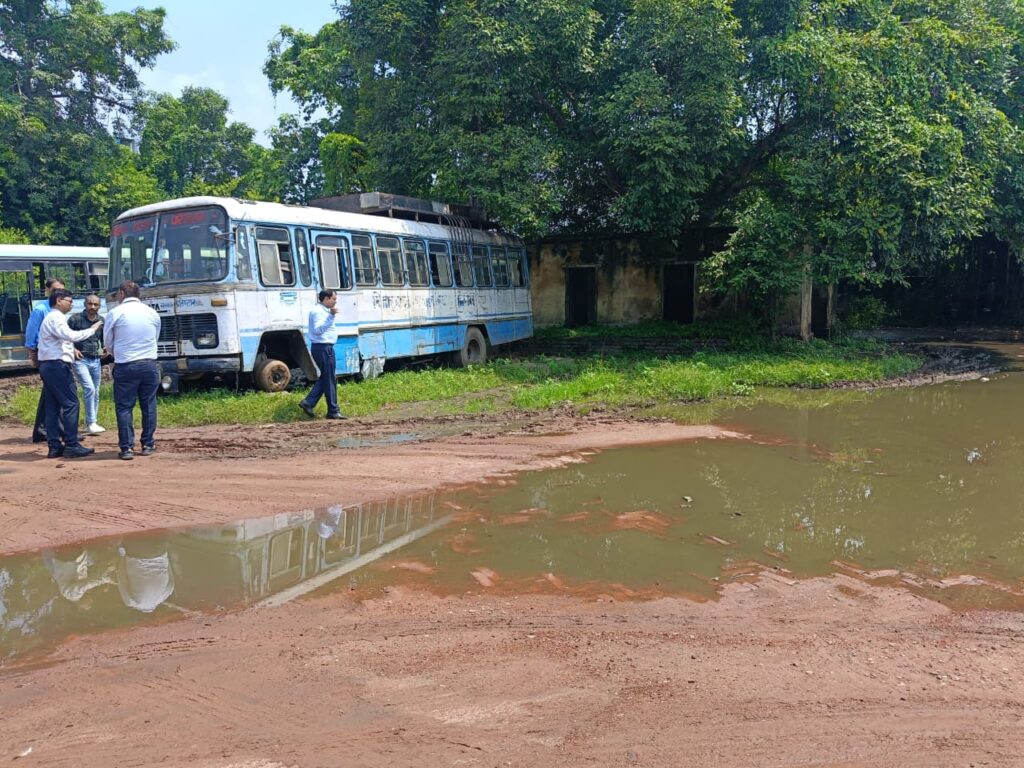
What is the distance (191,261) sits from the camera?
33.3ft

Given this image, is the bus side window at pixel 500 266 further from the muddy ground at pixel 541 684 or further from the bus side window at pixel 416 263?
the muddy ground at pixel 541 684

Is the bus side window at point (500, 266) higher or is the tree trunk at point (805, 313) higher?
the bus side window at point (500, 266)

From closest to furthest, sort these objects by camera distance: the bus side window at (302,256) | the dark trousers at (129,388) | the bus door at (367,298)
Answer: the dark trousers at (129,388) < the bus side window at (302,256) < the bus door at (367,298)

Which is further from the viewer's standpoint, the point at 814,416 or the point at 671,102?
the point at 671,102

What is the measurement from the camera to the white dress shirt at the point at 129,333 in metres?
7.37

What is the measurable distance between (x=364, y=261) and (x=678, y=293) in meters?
10.8

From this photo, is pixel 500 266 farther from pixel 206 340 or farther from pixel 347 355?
pixel 206 340

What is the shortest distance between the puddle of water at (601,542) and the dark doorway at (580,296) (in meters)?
13.6

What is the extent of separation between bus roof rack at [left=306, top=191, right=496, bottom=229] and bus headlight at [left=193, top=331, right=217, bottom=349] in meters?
4.64

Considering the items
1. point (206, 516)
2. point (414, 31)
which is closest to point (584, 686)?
point (206, 516)

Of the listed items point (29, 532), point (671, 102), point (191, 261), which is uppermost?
point (671, 102)

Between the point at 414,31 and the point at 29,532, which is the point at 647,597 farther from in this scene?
the point at 414,31

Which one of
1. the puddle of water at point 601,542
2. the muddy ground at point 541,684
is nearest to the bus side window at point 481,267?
the puddle of water at point 601,542

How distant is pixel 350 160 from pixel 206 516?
55.5ft
